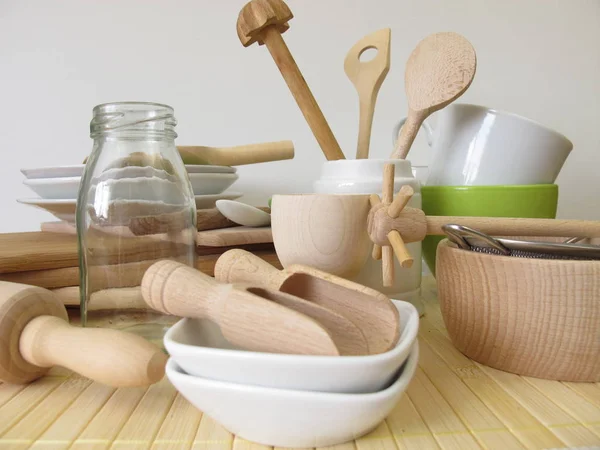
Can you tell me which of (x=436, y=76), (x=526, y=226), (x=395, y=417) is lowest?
(x=395, y=417)

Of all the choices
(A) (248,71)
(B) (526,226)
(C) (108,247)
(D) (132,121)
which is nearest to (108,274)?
(C) (108,247)

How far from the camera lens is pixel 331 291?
0.31 meters

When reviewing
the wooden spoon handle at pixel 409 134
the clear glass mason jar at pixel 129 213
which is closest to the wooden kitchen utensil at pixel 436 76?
the wooden spoon handle at pixel 409 134

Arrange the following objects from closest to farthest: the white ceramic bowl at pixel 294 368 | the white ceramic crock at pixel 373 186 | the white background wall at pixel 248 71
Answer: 1. the white ceramic bowl at pixel 294 368
2. the white ceramic crock at pixel 373 186
3. the white background wall at pixel 248 71

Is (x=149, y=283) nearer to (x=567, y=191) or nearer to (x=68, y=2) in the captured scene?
(x=68, y=2)

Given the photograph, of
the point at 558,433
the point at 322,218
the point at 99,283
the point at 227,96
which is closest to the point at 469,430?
the point at 558,433

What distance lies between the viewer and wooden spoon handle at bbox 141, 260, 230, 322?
0.91 feet

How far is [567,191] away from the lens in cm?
82

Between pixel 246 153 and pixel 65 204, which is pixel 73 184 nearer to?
pixel 65 204

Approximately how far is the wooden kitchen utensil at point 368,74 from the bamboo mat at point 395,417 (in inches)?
11.2

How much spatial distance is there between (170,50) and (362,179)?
19.0 inches

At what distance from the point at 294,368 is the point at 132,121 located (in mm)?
263

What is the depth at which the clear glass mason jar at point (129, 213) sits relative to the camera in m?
0.39

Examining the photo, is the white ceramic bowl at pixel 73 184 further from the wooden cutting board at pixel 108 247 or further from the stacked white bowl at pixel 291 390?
the stacked white bowl at pixel 291 390
